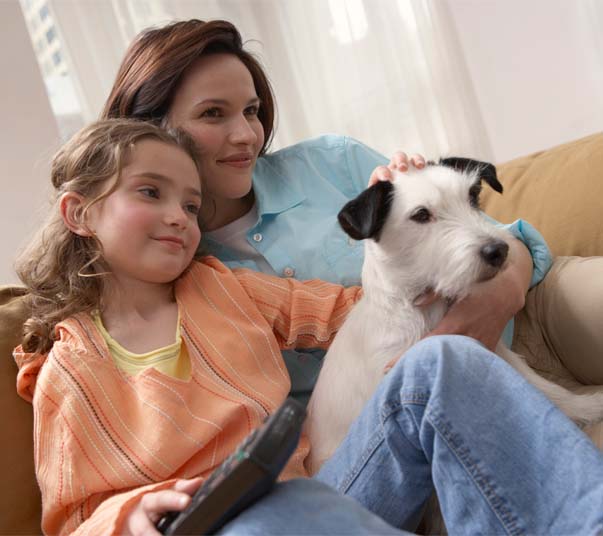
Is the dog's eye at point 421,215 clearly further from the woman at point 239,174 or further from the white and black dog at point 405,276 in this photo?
the woman at point 239,174

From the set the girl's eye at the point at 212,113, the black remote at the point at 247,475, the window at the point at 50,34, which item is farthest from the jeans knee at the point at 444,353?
the window at the point at 50,34

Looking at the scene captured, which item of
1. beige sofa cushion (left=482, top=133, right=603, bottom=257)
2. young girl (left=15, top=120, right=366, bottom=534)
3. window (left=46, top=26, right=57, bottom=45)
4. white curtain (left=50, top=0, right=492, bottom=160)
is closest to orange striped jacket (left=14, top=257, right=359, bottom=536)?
young girl (left=15, top=120, right=366, bottom=534)

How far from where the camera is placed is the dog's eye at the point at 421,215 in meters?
1.39

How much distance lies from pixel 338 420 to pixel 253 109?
2.96 ft

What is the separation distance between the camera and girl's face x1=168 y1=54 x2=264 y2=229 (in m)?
1.67

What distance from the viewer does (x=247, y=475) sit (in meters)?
0.79

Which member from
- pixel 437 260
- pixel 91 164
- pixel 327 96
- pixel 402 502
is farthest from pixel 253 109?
pixel 327 96

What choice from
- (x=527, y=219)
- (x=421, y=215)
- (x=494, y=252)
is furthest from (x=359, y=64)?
(x=494, y=252)

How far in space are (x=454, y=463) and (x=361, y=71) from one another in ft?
9.37

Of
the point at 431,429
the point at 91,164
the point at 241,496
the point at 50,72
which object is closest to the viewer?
the point at 241,496

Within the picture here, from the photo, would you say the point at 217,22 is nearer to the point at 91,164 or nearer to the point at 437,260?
the point at 91,164

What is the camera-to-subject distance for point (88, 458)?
47.1 inches

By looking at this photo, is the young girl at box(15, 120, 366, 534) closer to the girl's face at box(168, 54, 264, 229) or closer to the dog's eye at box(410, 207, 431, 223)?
the girl's face at box(168, 54, 264, 229)

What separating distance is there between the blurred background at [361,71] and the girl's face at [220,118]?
1.04m
